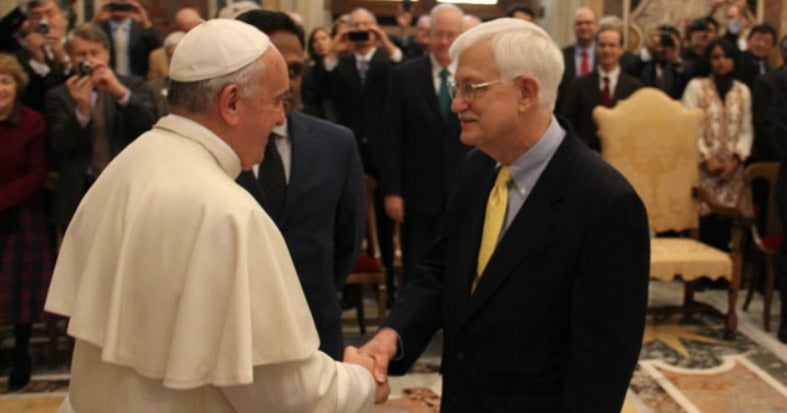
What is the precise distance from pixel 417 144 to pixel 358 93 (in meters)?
1.19

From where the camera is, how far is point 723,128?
6570mm

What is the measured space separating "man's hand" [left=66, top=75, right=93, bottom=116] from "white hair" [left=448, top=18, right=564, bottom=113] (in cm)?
309

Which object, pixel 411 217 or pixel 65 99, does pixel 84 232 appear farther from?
pixel 411 217

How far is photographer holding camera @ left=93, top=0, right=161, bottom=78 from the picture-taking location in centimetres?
641

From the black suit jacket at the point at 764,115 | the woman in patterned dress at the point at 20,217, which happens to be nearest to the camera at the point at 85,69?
the woman in patterned dress at the point at 20,217

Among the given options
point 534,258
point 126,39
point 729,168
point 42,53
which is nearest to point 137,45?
point 126,39

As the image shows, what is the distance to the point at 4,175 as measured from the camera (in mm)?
4703

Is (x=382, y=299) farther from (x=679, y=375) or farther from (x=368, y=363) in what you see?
(x=368, y=363)

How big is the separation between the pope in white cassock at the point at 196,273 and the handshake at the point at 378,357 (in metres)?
0.30

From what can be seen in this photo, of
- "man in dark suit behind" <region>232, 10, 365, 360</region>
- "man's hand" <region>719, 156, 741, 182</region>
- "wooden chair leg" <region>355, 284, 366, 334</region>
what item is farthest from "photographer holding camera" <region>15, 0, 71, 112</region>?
"man's hand" <region>719, 156, 741, 182</region>

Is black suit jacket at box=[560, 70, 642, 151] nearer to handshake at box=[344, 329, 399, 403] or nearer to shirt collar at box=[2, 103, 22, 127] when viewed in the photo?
shirt collar at box=[2, 103, 22, 127]

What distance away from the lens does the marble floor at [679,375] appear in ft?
15.0

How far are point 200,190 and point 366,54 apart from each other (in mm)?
4772

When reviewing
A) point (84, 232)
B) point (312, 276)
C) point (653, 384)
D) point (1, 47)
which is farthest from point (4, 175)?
point (653, 384)
